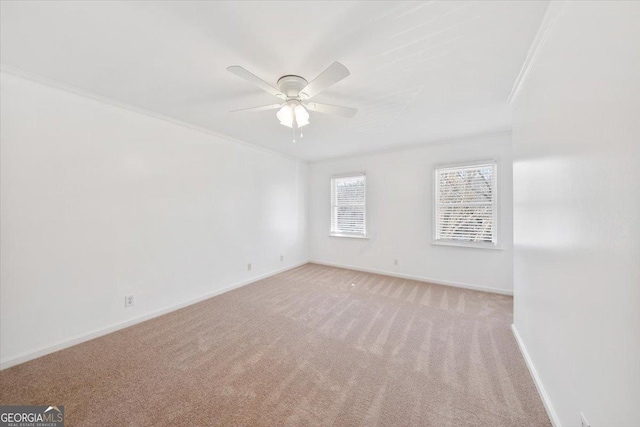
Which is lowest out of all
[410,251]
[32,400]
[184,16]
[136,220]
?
[32,400]

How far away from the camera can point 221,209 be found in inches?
141

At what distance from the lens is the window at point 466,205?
3564mm

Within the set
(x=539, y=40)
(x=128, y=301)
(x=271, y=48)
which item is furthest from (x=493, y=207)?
(x=128, y=301)

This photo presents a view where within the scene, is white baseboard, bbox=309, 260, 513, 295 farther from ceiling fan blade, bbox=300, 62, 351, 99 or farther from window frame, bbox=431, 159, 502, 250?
ceiling fan blade, bbox=300, 62, 351, 99

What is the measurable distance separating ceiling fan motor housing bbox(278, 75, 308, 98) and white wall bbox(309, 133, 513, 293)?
9.53 ft

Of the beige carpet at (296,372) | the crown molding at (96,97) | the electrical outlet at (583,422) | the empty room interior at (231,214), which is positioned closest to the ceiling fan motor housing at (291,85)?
the empty room interior at (231,214)

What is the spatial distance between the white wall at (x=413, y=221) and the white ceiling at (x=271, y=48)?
3.97 feet

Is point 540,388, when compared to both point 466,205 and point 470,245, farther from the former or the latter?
point 466,205

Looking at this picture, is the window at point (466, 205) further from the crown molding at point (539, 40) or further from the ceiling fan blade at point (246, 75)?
the ceiling fan blade at point (246, 75)

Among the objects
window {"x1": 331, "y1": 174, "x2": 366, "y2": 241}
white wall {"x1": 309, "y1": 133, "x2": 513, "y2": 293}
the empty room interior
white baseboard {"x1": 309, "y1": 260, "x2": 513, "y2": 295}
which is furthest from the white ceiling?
white baseboard {"x1": 309, "y1": 260, "x2": 513, "y2": 295}

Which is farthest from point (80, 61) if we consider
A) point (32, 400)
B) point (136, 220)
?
point (32, 400)

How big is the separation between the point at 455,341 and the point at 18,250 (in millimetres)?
4091

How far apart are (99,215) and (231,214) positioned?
1.61 metres

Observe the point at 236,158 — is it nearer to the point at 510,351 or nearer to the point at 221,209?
the point at 221,209
